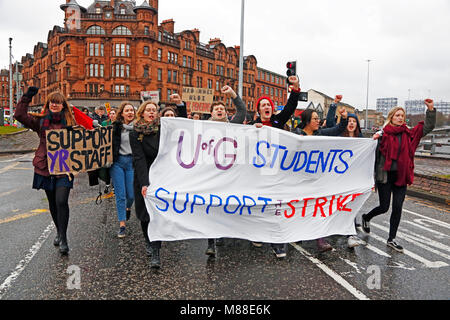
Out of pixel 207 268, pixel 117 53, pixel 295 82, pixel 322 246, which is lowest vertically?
pixel 207 268

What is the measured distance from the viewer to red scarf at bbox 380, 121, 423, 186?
190 inches

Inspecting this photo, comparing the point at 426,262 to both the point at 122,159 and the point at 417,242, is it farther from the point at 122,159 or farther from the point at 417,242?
the point at 122,159

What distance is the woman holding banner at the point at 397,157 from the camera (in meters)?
4.85

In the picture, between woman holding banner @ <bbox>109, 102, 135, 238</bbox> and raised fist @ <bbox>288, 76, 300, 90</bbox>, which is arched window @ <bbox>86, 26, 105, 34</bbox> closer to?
woman holding banner @ <bbox>109, 102, 135, 238</bbox>

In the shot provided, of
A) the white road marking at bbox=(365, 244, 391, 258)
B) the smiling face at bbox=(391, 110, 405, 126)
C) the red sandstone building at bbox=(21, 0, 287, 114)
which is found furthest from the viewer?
the red sandstone building at bbox=(21, 0, 287, 114)

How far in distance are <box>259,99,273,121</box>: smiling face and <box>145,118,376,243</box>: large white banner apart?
300 mm

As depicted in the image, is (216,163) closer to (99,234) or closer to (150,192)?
(150,192)

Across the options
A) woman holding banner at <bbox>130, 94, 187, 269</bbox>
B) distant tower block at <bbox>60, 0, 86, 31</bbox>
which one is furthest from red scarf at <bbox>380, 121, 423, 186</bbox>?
distant tower block at <bbox>60, 0, 86, 31</bbox>

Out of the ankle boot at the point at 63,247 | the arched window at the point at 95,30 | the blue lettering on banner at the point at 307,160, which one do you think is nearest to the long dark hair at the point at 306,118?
the blue lettering on banner at the point at 307,160

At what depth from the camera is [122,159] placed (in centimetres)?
545

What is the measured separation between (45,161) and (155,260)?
6.30 ft

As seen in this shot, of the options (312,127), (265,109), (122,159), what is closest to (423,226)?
(312,127)
